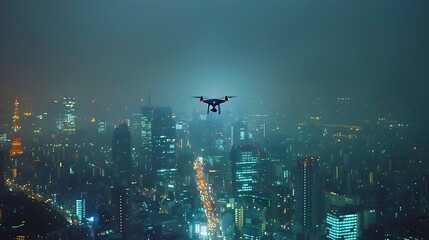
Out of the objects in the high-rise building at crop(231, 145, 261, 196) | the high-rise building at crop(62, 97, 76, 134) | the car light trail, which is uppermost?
the high-rise building at crop(62, 97, 76, 134)

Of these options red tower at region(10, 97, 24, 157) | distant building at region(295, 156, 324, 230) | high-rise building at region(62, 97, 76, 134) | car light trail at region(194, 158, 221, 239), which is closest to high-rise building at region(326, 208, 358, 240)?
distant building at region(295, 156, 324, 230)

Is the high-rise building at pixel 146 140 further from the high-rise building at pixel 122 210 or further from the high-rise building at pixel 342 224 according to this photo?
the high-rise building at pixel 342 224

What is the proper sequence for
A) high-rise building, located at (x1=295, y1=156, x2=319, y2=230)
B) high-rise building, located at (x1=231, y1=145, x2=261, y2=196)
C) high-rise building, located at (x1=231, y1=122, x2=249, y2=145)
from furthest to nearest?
high-rise building, located at (x1=231, y1=145, x2=261, y2=196)
high-rise building, located at (x1=231, y1=122, x2=249, y2=145)
high-rise building, located at (x1=295, y1=156, x2=319, y2=230)

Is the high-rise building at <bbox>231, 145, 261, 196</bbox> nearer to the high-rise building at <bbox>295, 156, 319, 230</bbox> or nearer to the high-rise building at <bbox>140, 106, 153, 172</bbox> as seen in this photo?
the high-rise building at <bbox>295, 156, 319, 230</bbox>

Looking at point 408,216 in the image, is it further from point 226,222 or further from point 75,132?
point 75,132

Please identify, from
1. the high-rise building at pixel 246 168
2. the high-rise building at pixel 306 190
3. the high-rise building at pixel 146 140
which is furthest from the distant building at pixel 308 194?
the high-rise building at pixel 146 140
